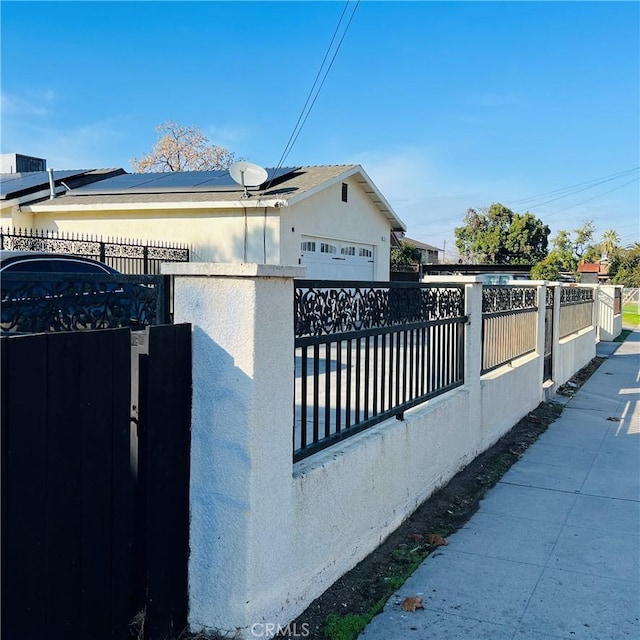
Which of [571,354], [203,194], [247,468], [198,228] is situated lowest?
[571,354]

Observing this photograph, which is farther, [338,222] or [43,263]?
[338,222]

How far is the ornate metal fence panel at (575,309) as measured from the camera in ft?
41.2

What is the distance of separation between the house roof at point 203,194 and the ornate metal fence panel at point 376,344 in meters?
9.54

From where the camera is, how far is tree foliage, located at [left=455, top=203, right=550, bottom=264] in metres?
54.2

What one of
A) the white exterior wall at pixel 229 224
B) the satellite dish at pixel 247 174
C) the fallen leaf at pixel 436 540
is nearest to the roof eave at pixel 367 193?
the white exterior wall at pixel 229 224

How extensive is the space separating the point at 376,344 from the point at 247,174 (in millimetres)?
11432

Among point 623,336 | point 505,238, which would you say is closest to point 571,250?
point 505,238

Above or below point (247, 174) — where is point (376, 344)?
below

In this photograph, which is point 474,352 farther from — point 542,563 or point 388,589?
point 388,589

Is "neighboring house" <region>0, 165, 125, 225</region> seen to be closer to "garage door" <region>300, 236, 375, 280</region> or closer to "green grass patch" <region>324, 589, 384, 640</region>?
"garage door" <region>300, 236, 375, 280</region>

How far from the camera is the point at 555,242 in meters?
65.5

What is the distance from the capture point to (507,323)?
834 centimetres

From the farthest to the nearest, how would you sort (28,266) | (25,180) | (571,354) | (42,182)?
1. (25,180)
2. (42,182)
3. (571,354)
4. (28,266)

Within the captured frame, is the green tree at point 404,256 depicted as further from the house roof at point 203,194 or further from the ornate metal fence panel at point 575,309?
the ornate metal fence panel at point 575,309
